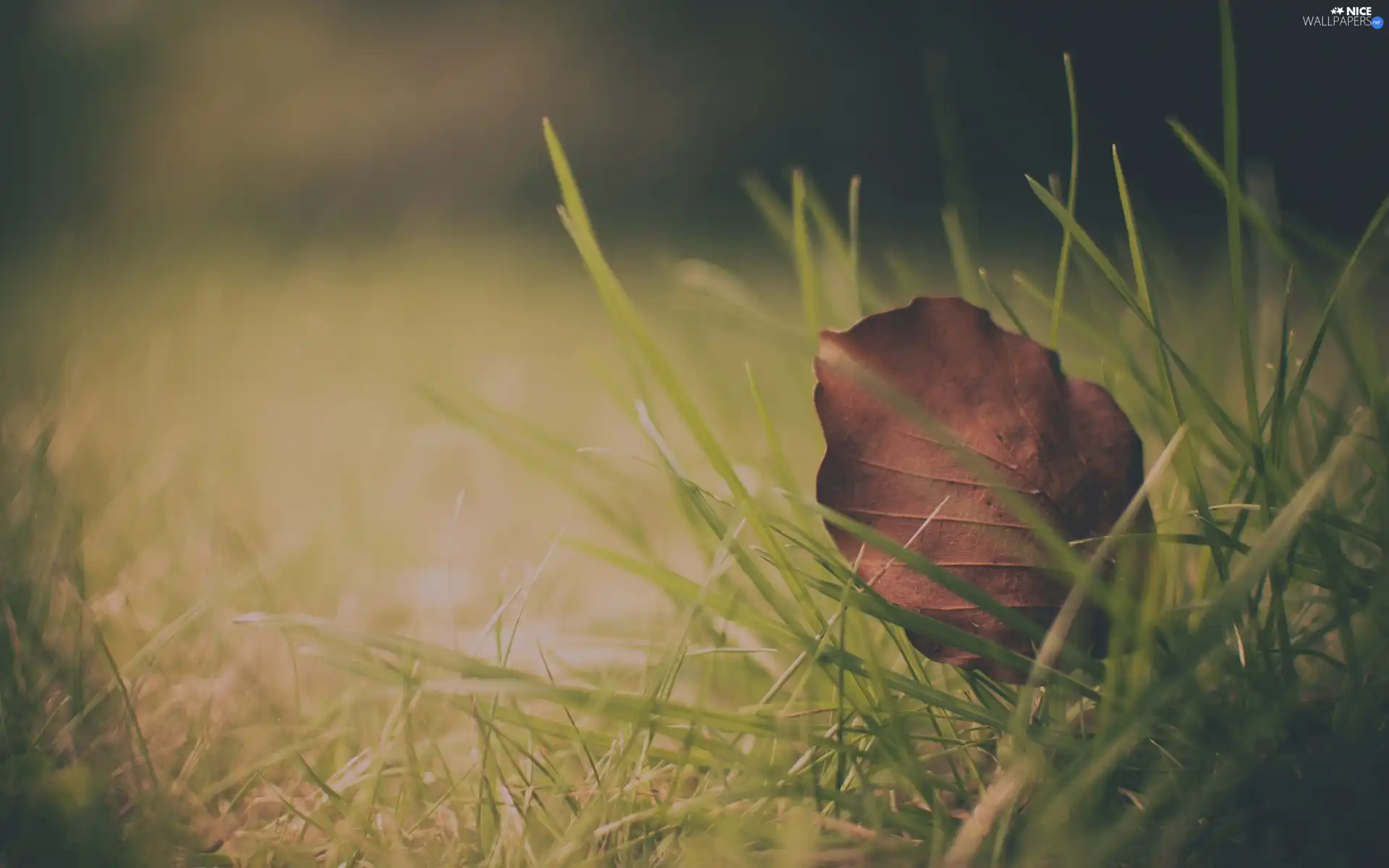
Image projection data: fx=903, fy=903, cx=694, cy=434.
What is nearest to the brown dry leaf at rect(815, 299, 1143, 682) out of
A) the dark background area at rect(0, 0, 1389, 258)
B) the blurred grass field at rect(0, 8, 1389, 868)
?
the blurred grass field at rect(0, 8, 1389, 868)

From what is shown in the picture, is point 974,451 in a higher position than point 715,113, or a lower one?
lower

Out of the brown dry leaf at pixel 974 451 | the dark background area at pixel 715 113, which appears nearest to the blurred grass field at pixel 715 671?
the brown dry leaf at pixel 974 451

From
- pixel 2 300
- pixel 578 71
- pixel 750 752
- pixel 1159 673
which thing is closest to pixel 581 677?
pixel 750 752

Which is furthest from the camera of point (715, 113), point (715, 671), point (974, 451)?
point (715, 113)

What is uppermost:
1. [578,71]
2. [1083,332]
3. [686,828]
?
[578,71]

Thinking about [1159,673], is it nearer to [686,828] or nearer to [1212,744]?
[1212,744]

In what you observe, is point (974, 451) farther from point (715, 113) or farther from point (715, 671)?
point (715, 113)

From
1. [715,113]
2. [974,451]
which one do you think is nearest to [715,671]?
[974,451]

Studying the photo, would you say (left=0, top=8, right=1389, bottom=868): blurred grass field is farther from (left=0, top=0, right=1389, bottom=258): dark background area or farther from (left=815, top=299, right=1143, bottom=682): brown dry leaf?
(left=0, top=0, right=1389, bottom=258): dark background area
